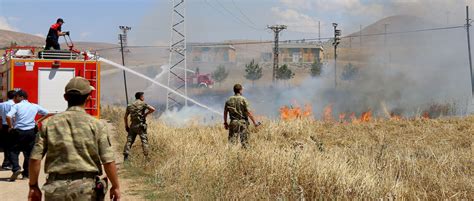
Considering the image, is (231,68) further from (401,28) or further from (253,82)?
(401,28)

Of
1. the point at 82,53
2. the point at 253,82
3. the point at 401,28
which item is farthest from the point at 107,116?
the point at 253,82

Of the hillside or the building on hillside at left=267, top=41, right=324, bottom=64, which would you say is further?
the hillside

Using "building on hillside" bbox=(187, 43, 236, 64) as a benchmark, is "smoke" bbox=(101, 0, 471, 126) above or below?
below

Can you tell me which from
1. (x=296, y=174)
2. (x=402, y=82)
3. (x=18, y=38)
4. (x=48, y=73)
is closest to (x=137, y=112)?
(x=48, y=73)

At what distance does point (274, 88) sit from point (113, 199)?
136ft

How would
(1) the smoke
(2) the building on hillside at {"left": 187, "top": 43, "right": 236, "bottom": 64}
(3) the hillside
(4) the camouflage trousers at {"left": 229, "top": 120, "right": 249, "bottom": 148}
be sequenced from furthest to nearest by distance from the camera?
1. (3) the hillside
2. (2) the building on hillside at {"left": 187, "top": 43, "right": 236, "bottom": 64}
3. (1) the smoke
4. (4) the camouflage trousers at {"left": 229, "top": 120, "right": 249, "bottom": 148}

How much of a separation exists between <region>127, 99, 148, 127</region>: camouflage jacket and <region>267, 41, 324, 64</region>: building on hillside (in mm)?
88612

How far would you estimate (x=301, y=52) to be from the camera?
3912 inches

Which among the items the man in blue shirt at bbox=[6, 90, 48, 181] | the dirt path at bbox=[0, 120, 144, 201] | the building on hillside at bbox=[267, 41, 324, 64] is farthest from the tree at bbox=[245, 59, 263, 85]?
the man in blue shirt at bbox=[6, 90, 48, 181]

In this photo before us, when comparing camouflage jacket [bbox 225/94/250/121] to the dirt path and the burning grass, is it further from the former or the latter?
the dirt path

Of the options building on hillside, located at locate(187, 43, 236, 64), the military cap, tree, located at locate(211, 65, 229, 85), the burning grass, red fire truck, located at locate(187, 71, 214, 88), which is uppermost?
building on hillside, located at locate(187, 43, 236, 64)

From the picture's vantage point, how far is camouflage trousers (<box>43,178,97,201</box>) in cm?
349

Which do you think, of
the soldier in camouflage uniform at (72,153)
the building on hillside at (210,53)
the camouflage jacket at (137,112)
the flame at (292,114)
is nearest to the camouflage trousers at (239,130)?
the camouflage jacket at (137,112)

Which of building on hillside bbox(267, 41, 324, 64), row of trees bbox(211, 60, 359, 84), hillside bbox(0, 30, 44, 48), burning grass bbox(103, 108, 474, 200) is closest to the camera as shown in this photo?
burning grass bbox(103, 108, 474, 200)
